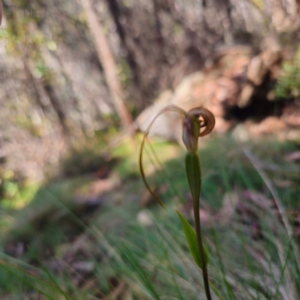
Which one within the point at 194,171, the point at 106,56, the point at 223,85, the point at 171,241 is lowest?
the point at 171,241

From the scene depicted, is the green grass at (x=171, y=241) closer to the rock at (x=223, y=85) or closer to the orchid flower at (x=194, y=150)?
the orchid flower at (x=194, y=150)

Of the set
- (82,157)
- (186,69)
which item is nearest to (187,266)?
(82,157)

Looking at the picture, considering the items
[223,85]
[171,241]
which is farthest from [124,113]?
[171,241]

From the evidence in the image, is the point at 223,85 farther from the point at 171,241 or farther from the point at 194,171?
the point at 194,171

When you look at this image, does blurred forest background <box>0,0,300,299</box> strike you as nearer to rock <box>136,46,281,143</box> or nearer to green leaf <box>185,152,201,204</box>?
rock <box>136,46,281,143</box>

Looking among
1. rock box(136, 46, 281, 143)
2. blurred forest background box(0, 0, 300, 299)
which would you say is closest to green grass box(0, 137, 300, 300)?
blurred forest background box(0, 0, 300, 299)

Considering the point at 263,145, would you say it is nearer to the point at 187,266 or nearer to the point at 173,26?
the point at 187,266
